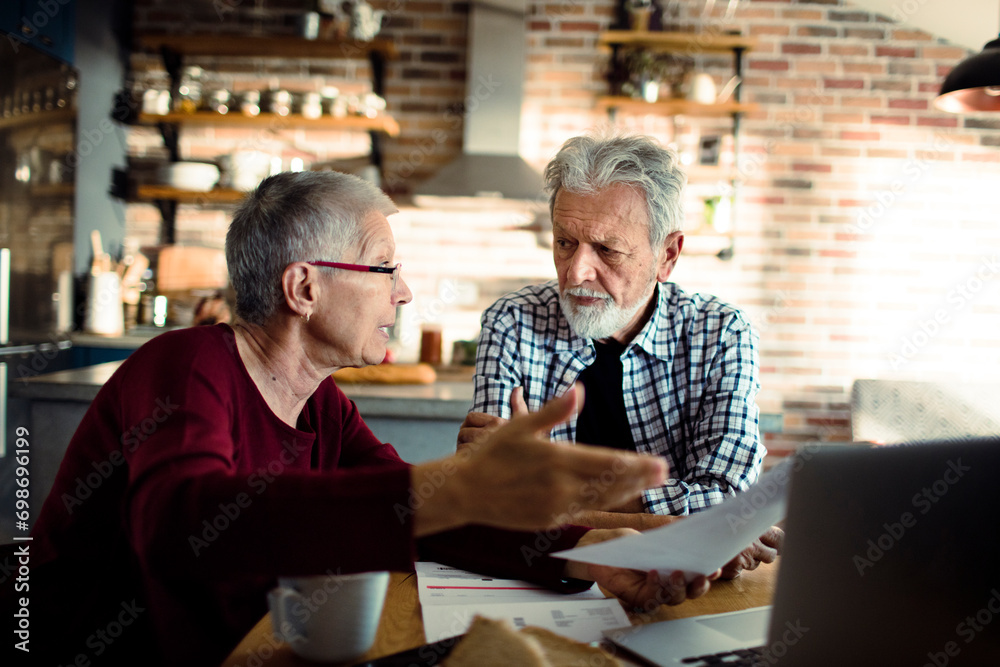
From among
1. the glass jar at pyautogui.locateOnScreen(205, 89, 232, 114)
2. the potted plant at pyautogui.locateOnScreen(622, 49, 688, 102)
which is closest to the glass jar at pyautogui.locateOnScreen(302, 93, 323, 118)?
the glass jar at pyautogui.locateOnScreen(205, 89, 232, 114)

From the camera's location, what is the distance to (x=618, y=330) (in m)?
1.66

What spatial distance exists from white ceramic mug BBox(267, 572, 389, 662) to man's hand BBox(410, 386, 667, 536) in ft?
0.44

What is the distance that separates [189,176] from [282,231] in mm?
3137

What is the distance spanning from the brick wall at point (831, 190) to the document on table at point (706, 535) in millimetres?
3268

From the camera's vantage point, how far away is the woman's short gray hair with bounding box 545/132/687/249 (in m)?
1.56

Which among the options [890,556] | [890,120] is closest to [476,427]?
[890,556]

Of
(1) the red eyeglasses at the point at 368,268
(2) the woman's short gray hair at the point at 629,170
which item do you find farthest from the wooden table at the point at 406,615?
(2) the woman's short gray hair at the point at 629,170

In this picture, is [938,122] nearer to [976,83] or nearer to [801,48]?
[801,48]

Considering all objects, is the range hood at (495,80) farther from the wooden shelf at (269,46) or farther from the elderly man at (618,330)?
the elderly man at (618,330)

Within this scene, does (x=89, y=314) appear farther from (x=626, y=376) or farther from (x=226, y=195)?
(x=626, y=376)

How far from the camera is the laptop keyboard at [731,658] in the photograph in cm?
74

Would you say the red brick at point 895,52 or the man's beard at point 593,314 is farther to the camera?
the red brick at point 895,52

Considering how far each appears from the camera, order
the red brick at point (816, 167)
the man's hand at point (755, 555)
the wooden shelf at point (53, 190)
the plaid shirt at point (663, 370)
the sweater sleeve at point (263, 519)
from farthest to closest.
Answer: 1. the red brick at point (816, 167)
2. the wooden shelf at point (53, 190)
3. the plaid shirt at point (663, 370)
4. the man's hand at point (755, 555)
5. the sweater sleeve at point (263, 519)

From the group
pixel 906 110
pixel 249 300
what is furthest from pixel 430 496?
pixel 906 110
